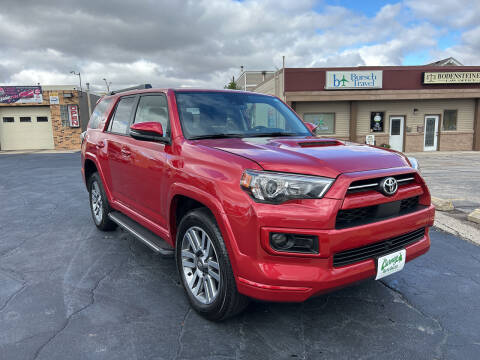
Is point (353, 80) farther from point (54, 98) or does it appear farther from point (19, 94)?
point (19, 94)

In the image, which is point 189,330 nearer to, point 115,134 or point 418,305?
point 418,305

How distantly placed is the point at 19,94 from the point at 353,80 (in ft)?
80.0

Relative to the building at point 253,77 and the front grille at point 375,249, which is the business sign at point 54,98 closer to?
the building at point 253,77

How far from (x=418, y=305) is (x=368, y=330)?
683mm

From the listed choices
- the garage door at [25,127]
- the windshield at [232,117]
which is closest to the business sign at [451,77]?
the windshield at [232,117]

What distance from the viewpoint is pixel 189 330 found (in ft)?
8.78

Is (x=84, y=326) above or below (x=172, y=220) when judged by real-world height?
below

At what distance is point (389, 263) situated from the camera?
100 inches

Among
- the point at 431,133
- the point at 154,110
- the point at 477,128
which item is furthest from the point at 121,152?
the point at 477,128

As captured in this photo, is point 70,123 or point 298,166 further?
point 70,123

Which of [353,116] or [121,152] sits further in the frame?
[353,116]

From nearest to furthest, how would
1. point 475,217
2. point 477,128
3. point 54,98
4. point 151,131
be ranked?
Answer: point 151,131
point 475,217
point 477,128
point 54,98

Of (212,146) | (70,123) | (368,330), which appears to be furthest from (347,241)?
(70,123)

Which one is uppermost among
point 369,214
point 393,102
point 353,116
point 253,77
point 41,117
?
point 253,77
